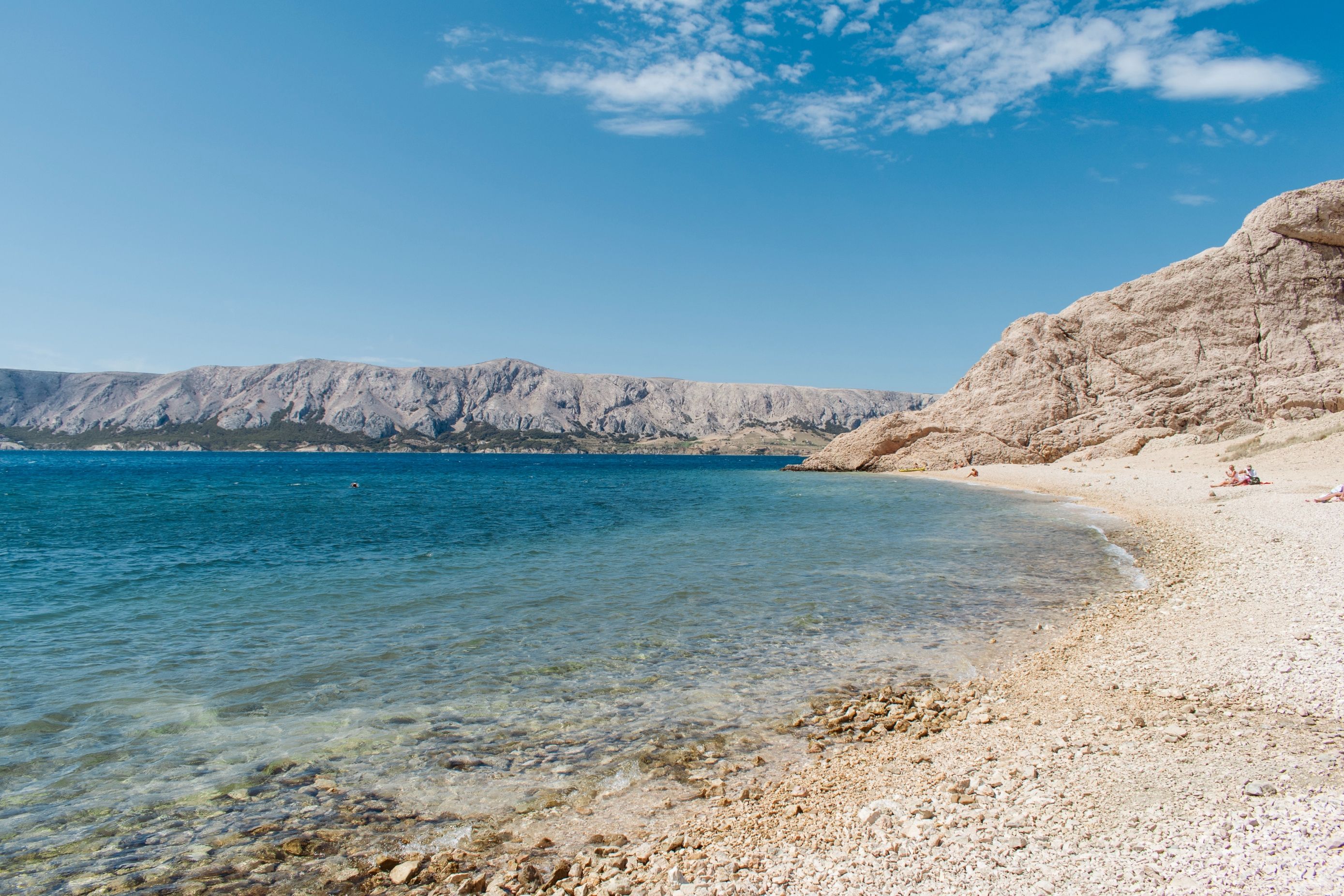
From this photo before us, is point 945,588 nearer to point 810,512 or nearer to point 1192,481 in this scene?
point 810,512

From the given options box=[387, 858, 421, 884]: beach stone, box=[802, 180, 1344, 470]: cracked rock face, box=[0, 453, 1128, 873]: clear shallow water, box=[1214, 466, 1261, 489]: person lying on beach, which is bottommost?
box=[0, 453, 1128, 873]: clear shallow water

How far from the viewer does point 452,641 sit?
10.8 meters

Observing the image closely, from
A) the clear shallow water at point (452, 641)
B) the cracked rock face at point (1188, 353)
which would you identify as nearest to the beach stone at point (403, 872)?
the clear shallow water at point (452, 641)

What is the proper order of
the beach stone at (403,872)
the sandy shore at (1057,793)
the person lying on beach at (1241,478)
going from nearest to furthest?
the sandy shore at (1057,793) → the beach stone at (403,872) → the person lying on beach at (1241,478)

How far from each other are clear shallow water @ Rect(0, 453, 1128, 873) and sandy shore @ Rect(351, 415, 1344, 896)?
1184mm

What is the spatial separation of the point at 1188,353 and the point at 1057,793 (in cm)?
5598

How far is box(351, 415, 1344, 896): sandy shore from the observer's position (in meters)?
3.84

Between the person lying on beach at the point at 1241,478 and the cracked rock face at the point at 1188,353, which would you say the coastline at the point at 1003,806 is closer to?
the person lying on beach at the point at 1241,478

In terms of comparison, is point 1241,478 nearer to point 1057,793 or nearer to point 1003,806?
point 1057,793

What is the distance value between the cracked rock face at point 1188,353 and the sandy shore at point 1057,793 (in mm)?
45283

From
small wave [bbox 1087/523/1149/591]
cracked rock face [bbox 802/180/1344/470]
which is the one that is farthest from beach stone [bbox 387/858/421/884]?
cracked rock face [bbox 802/180/1344/470]

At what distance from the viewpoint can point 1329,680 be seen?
6.70 m

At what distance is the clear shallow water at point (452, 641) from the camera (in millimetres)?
6454

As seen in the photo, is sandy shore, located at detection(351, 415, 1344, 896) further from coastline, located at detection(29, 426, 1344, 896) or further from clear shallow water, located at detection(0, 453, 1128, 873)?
clear shallow water, located at detection(0, 453, 1128, 873)
